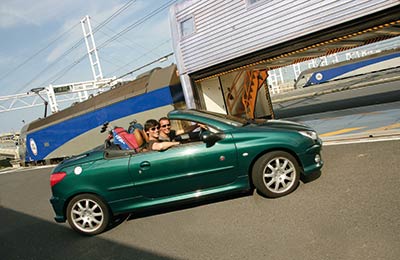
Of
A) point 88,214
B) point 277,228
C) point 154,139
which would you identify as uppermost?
point 154,139

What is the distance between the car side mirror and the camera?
4.43m

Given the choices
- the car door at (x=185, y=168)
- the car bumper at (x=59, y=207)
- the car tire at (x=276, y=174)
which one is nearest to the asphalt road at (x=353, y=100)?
the car tire at (x=276, y=174)

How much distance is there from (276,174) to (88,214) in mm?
3014

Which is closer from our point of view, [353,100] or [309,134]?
[309,134]

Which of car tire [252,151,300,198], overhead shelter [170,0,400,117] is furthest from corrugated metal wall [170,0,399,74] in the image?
car tire [252,151,300,198]

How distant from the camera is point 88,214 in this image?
4883 mm

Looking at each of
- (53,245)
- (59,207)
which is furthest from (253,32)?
(53,245)

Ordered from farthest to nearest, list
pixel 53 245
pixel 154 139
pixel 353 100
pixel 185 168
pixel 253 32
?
pixel 353 100
pixel 253 32
pixel 154 139
pixel 53 245
pixel 185 168

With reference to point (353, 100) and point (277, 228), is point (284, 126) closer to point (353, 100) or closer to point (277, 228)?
point (277, 228)

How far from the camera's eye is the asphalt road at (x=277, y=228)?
3.19 metres

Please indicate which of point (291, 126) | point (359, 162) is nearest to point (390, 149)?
point (359, 162)

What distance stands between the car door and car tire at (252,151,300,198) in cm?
36

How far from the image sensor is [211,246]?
3666 millimetres

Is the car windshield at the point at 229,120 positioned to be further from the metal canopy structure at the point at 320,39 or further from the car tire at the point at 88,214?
the metal canopy structure at the point at 320,39
